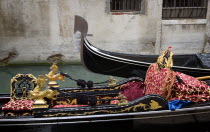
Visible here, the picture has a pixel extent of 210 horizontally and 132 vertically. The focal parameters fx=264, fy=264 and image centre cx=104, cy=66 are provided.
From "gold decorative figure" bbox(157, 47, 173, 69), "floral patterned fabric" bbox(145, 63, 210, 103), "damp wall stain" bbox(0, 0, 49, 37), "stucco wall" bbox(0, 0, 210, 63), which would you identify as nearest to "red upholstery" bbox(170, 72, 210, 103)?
"floral patterned fabric" bbox(145, 63, 210, 103)

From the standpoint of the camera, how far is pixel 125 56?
305 centimetres

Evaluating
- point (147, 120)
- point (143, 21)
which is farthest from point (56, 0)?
point (147, 120)

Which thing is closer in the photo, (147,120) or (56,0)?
(147,120)

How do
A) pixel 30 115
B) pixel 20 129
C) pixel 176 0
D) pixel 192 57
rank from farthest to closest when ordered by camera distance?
1. pixel 176 0
2. pixel 192 57
3. pixel 30 115
4. pixel 20 129

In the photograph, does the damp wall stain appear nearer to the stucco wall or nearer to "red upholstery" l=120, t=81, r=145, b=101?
the stucco wall

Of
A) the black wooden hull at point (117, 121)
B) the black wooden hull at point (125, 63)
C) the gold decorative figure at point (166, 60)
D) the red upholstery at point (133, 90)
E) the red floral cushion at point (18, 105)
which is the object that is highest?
the gold decorative figure at point (166, 60)

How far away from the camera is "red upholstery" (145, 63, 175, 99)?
1.89 m

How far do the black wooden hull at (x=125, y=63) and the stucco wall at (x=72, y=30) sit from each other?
6.68ft

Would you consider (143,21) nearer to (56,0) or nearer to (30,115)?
(56,0)

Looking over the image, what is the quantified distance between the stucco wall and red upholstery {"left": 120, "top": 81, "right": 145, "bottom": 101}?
8.76 ft

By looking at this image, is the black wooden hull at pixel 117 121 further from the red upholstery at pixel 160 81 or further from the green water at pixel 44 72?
the green water at pixel 44 72

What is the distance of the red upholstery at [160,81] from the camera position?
1.89m

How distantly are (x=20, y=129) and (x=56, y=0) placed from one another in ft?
11.2

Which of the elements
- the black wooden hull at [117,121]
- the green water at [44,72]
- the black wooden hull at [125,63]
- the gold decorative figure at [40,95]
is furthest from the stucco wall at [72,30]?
the black wooden hull at [117,121]
